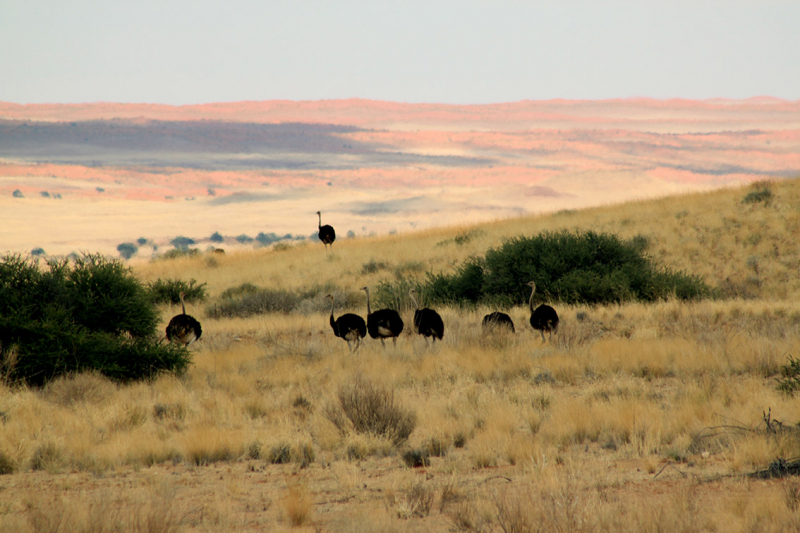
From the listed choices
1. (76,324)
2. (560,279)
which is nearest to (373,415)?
(76,324)

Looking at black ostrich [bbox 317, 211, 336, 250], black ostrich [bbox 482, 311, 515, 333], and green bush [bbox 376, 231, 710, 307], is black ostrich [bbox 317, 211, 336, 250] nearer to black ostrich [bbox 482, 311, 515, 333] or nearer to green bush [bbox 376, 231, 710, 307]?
green bush [bbox 376, 231, 710, 307]

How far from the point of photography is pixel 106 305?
11.5 m

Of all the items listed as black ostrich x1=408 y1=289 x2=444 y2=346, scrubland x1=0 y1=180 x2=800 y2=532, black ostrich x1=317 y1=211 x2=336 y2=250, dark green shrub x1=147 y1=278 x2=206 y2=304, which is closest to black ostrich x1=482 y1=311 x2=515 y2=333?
scrubland x1=0 y1=180 x2=800 y2=532

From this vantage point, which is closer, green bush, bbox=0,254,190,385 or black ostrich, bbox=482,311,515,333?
green bush, bbox=0,254,190,385

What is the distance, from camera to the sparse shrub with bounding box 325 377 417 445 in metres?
7.60

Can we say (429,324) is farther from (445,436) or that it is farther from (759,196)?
(759,196)

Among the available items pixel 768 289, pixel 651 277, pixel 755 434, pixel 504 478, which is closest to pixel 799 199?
pixel 768 289

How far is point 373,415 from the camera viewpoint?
7.76 m

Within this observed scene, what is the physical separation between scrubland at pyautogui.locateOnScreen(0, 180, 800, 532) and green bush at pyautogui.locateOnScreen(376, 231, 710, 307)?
14.0 ft

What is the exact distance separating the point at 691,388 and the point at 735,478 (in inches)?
128

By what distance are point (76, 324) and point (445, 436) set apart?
7.41 metres

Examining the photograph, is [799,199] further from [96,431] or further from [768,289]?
[96,431]

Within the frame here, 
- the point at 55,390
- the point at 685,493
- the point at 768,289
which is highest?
the point at 685,493

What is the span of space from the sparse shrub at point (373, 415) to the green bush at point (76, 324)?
15.8 ft
